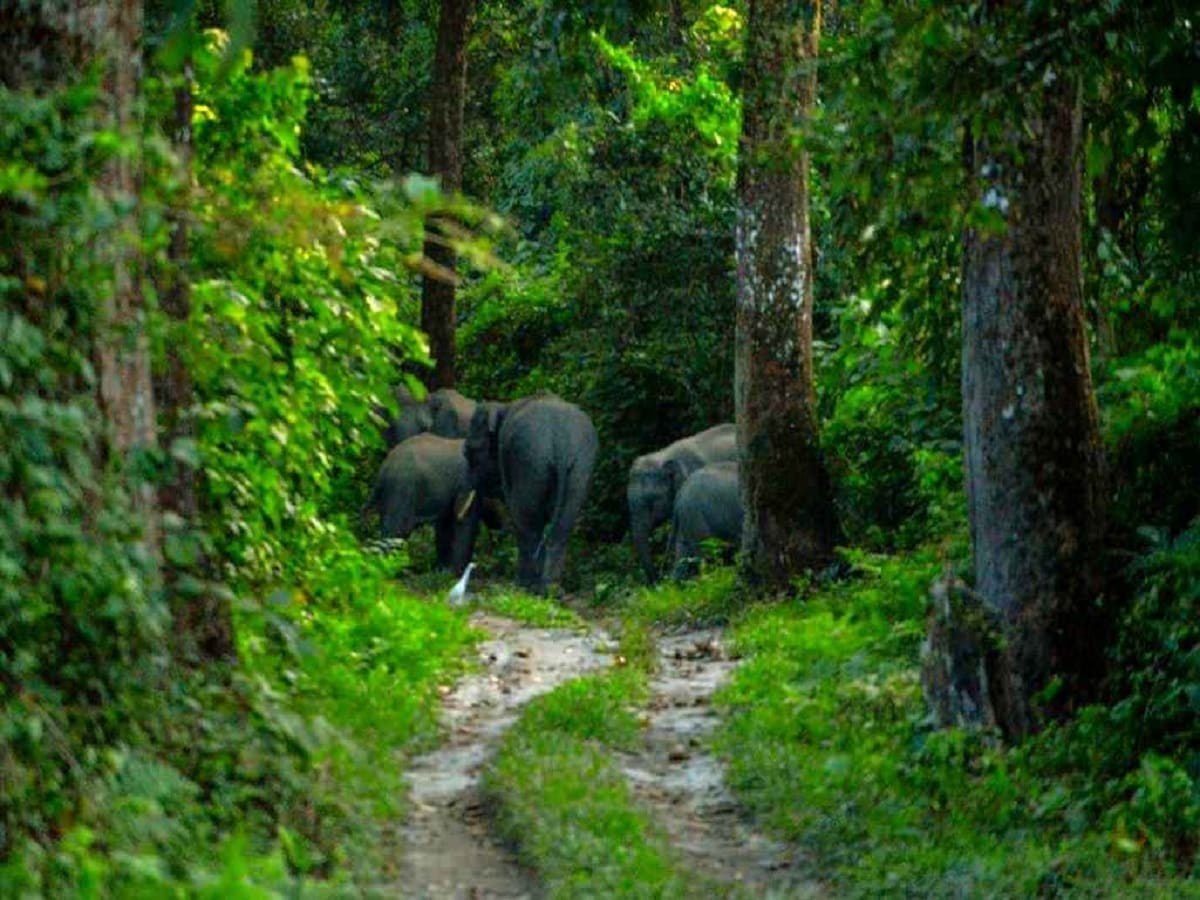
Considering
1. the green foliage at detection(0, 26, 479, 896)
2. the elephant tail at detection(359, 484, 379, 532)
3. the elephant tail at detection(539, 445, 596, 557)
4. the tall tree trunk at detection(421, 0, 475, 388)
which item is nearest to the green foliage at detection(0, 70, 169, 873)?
the green foliage at detection(0, 26, 479, 896)

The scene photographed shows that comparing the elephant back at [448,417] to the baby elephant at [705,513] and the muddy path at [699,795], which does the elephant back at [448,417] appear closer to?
the baby elephant at [705,513]

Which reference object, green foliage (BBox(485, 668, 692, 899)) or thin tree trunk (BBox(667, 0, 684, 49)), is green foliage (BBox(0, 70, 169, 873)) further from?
thin tree trunk (BBox(667, 0, 684, 49))

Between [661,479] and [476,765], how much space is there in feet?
32.2

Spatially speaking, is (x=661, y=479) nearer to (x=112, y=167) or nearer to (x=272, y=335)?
(x=272, y=335)

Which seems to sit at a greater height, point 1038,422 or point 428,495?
point 1038,422

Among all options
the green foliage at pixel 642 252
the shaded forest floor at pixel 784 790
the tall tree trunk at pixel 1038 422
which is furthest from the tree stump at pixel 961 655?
the green foliage at pixel 642 252

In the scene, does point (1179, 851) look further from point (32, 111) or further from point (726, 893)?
point (32, 111)

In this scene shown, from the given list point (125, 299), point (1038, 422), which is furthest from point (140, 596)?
point (1038, 422)

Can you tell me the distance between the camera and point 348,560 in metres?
11.9

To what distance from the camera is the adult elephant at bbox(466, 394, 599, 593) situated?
20781mm

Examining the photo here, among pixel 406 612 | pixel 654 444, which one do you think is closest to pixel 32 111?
pixel 406 612

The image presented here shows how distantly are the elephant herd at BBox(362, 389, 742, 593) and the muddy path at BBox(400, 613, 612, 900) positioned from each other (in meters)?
4.11

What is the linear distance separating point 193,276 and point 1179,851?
474cm

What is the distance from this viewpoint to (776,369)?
55.3ft
